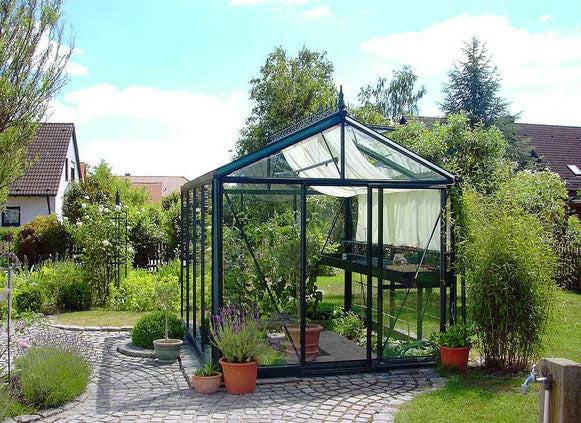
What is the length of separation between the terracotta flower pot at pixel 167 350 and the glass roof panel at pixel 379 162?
3035 millimetres

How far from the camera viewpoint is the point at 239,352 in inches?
234

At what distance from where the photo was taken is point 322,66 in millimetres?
25547

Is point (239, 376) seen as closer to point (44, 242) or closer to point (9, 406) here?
point (9, 406)

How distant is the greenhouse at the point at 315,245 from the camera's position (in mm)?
6625

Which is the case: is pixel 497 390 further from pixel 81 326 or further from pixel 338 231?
pixel 81 326

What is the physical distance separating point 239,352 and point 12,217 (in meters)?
22.1

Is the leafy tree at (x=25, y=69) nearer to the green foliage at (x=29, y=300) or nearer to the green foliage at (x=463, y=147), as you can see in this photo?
the green foliage at (x=29, y=300)

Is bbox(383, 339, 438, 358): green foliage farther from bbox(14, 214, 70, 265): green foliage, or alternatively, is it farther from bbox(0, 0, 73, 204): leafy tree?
bbox(14, 214, 70, 265): green foliage

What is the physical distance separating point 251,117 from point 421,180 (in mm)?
19224

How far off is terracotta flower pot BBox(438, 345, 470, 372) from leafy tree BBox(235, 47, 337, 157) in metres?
15.2

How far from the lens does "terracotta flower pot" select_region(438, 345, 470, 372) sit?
264 inches

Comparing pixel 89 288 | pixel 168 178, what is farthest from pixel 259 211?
pixel 168 178

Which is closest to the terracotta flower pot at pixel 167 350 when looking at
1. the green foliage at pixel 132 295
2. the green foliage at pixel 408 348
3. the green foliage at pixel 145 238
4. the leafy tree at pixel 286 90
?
the green foliage at pixel 408 348

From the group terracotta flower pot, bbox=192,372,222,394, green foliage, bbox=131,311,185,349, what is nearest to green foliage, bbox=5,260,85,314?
green foliage, bbox=131,311,185,349
